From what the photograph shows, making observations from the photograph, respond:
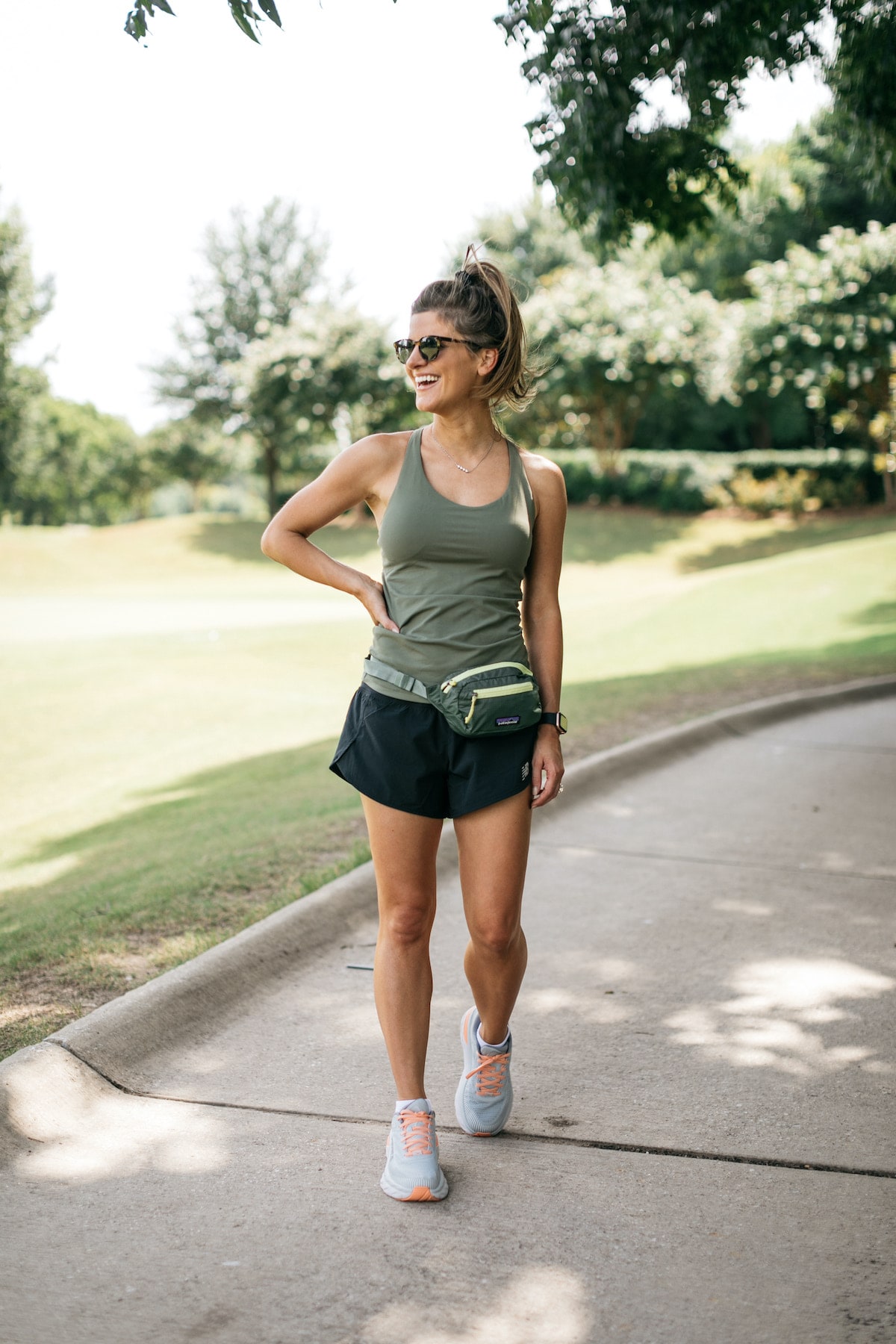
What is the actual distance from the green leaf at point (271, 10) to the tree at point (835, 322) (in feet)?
86.1

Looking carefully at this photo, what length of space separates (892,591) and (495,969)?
53.0 ft

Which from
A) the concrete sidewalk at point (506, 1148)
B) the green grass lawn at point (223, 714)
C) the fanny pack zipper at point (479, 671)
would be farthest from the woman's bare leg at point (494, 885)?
the green grass lawn at point (223, 714)

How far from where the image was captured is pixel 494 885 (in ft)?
9.89

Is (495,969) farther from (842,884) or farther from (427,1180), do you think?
(842,884)

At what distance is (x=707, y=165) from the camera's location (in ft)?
30.4

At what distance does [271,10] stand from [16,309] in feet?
149

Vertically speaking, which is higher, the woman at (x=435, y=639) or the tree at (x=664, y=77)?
the tree at (x=664, y=77)

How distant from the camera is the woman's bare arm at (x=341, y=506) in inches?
119

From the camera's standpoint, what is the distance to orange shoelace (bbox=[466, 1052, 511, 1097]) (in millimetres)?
3184

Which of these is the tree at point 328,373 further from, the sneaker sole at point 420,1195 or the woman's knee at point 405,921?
the sneaker sole at point 420,1195

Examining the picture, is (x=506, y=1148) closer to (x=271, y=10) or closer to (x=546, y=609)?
(x=546, y=609)

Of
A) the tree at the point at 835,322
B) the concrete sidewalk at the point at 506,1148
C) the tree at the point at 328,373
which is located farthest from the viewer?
the tree at the point at 328,373

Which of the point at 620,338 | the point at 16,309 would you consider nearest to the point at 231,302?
the point at 16,309

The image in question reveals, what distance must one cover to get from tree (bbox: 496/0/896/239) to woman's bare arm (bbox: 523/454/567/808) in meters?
4.84
